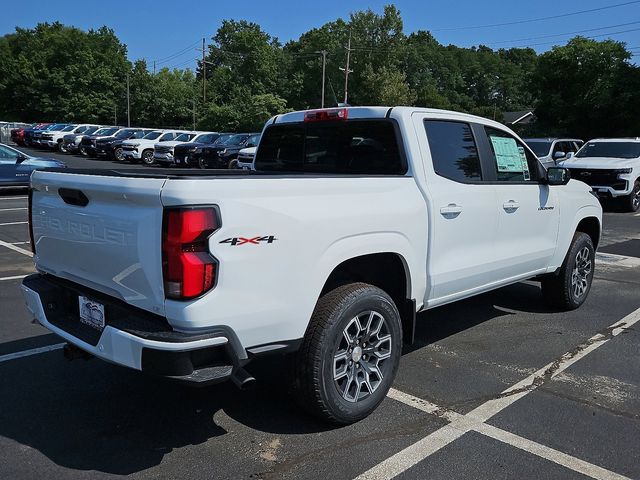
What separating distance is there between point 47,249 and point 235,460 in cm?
175

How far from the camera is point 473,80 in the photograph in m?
113

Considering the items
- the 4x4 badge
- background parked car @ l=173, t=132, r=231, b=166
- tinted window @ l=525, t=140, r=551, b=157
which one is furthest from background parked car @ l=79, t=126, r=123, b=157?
the 4x4 badge

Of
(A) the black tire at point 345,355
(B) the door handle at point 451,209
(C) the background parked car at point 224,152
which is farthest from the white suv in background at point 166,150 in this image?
(A) the black tire at point 345,355

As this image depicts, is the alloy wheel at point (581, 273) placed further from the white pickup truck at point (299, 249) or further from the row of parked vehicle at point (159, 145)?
the row of parked vehicle at point (159, 145)

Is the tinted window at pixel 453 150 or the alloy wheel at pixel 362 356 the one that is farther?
the tinted window at pixel 453 150

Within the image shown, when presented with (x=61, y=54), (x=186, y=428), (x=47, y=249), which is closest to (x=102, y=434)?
(x=186, y=428)

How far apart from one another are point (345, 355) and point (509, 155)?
2.61 meters

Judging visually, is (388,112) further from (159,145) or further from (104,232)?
(159,145)

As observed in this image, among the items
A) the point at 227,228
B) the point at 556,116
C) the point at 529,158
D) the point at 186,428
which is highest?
the point at 556,116

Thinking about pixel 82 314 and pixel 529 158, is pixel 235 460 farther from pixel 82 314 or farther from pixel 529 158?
pixel 529 158

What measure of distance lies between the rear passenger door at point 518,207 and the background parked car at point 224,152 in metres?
18.5

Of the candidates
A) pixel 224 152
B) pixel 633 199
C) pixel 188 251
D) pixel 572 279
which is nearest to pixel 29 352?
pixel 188 251

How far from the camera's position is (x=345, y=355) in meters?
3.52

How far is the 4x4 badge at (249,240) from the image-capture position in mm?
2852
